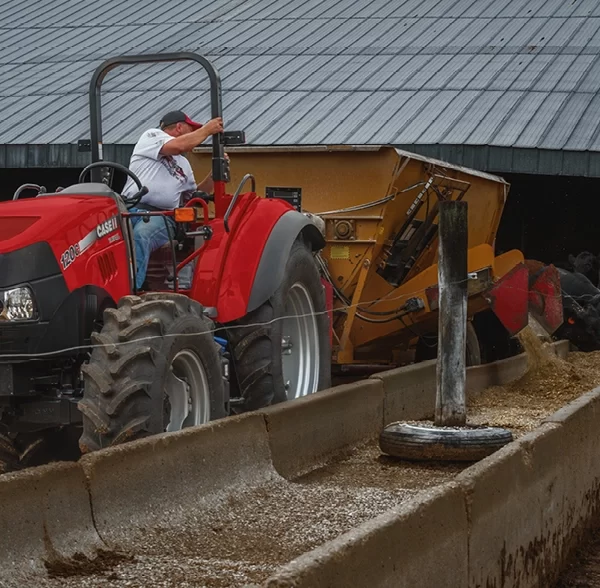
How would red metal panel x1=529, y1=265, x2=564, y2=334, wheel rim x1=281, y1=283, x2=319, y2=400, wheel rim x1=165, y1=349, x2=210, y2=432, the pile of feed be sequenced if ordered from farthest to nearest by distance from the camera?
red metal panel x1=529, y1=265, x2=564, y2=334
the pile of feed
wheel rim x1=281, y1=283, x2=319, y2=400
wheel rim x1=165, y1=349, x2=210, y2=432

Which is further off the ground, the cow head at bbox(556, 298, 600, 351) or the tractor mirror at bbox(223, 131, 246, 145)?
the tractor mirror at bbox(223, 131, 246, 145)

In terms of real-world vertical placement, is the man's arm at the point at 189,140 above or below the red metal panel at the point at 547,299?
above

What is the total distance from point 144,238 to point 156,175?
1.60ft

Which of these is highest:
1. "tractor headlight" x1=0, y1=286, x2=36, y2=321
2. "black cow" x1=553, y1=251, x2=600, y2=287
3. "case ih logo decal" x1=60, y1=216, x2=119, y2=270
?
"case ih logo decal" x1=60, y1=216, x2=119, y2=270

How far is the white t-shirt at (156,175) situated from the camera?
7539mm

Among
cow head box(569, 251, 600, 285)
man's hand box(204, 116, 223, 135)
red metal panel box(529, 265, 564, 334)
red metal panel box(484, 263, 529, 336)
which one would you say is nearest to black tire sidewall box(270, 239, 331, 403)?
man's hand box(204, 116, 223, 135)

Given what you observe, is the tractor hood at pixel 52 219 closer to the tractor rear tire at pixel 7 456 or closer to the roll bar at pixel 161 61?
the roll bar at pixel 161 61

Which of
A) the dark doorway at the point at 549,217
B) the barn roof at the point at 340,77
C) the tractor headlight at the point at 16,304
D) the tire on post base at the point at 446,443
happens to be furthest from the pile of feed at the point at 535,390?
the dark doorway at the point at 549,217

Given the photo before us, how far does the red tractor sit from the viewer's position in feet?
20.3

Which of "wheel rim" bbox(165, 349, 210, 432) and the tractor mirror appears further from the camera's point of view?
the tractor mirror

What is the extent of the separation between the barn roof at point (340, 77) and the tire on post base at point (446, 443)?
9.34 meters

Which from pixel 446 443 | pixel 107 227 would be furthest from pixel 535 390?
pixel 107 227

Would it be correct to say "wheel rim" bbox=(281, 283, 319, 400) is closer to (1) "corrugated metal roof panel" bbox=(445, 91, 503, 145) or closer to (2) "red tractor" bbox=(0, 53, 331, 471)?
(2) "red tractor" bbox=(0, 53, 331, 471)

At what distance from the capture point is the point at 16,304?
635 cm
